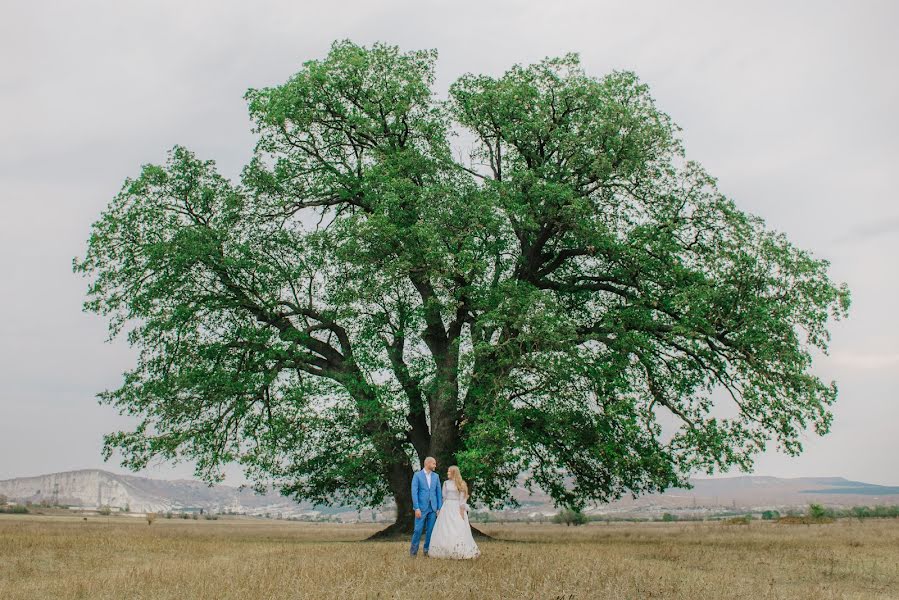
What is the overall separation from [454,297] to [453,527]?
10011 mm

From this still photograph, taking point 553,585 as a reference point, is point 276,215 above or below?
above

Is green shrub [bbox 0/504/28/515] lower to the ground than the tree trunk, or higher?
lower

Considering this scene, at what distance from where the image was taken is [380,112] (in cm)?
2992

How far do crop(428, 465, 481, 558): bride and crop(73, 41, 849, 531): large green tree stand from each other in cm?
491

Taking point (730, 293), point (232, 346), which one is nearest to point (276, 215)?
point (232, 346)

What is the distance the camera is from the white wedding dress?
53.8ft

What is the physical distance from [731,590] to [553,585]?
3.54m

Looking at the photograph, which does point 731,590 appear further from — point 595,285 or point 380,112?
point 380,112

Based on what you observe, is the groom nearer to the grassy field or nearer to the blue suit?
the blue suit

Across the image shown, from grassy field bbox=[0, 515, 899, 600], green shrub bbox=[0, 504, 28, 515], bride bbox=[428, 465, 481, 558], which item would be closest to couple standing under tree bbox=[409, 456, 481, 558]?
bride bbox=[428, 465, 481, 558]

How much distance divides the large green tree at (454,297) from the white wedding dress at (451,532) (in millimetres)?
4919

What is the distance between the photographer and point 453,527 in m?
16.6

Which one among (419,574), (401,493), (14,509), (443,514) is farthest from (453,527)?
(14,509)

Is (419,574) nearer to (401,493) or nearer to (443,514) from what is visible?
(443,514)
